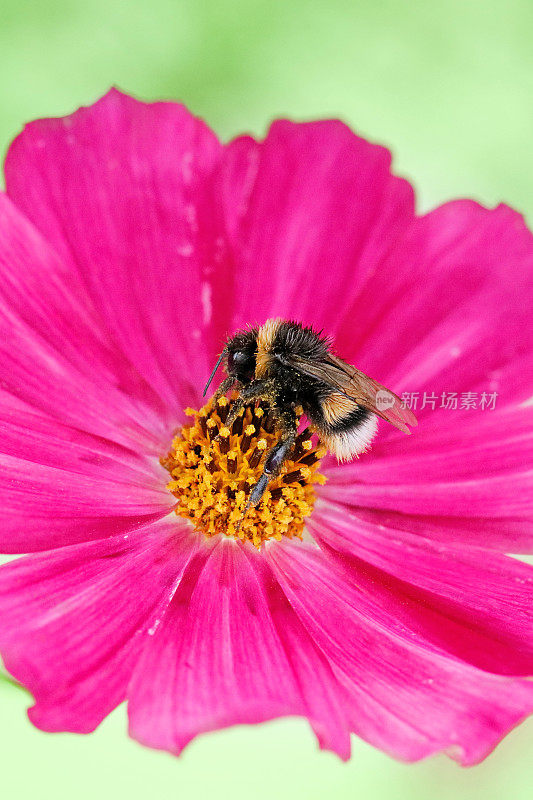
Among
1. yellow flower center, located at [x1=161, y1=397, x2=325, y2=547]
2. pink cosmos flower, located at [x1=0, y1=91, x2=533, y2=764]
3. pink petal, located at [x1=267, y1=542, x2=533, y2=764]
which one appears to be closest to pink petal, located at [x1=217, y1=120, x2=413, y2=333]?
pink cosmos flower, located at [x1=0, y1=91, x2=533, y2=764]

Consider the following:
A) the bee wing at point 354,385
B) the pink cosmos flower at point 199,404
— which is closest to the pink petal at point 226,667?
the pink cosmos flower at point 199,404

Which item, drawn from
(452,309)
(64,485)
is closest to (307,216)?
(452,309)

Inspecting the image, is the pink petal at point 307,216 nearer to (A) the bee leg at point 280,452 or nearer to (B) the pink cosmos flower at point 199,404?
(B) the pink cosmos flower at point 199,404

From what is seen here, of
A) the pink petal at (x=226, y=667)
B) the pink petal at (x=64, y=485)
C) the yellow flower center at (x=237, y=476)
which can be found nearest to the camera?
the pink petal at (x=226, y=667)

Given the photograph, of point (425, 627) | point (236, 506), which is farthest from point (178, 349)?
point (425, 627)

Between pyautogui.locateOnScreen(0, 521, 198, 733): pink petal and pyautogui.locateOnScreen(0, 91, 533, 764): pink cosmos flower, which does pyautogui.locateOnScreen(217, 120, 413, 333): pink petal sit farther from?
pyautogui.locateOnScreen(0, 521, 198, 733): pink petal

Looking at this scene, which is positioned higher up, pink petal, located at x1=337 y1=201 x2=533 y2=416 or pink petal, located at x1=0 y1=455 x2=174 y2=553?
pink petal, located at x1=337 y1=201 x2=533 y2=416

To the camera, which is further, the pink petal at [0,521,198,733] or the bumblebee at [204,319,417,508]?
the bumblebee at [204,319,417,508]

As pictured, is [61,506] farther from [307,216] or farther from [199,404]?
[307,216]
